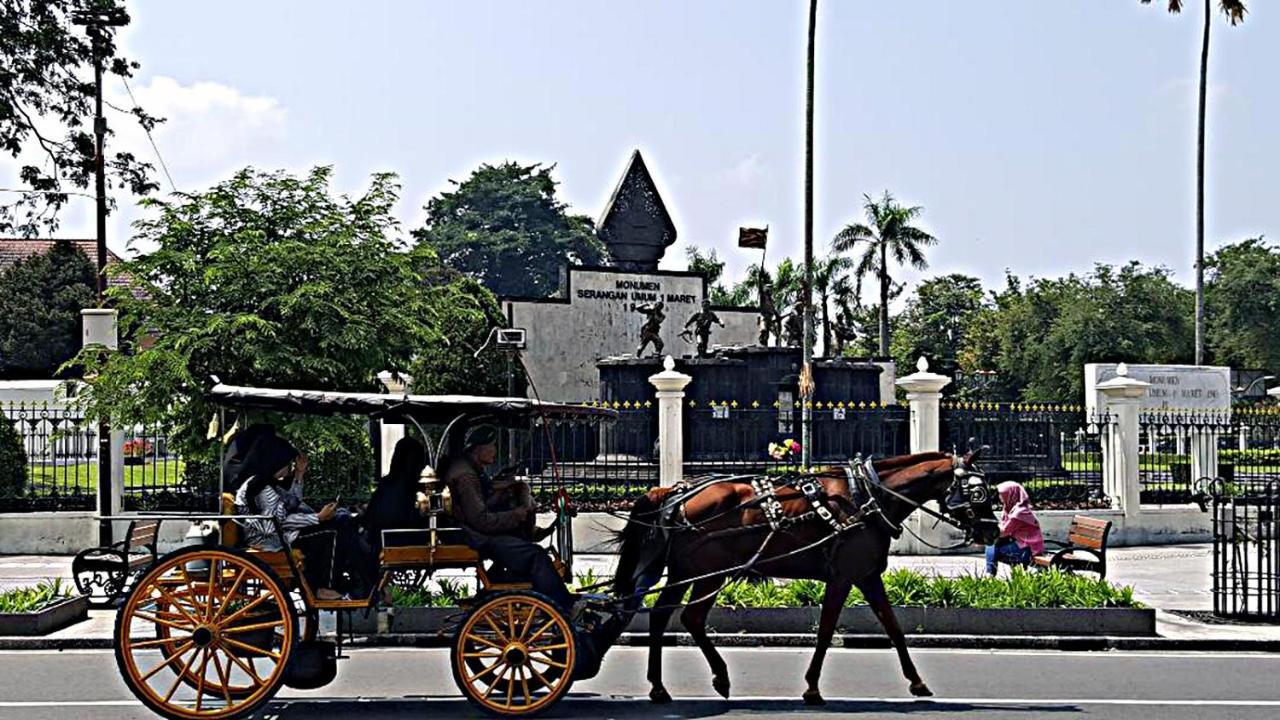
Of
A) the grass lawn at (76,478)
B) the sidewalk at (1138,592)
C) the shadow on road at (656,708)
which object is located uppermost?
the grass lawn at (76,478)

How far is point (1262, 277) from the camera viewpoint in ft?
193

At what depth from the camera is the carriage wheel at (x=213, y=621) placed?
30.0 feet

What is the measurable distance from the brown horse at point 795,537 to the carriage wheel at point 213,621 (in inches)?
98.8

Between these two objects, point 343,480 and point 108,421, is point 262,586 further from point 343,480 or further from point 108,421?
point 343,480

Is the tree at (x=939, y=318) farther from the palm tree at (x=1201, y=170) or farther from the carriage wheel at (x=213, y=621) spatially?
the carriage wheel at (x=213, y=621)

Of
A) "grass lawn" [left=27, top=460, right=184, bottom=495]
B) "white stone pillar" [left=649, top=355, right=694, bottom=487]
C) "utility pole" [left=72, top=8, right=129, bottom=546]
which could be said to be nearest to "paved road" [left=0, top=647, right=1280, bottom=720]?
"utility pole" [left=72, top=8, right=129, bottom=546]

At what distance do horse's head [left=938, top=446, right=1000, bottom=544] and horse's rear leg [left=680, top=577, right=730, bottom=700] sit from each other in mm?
1766

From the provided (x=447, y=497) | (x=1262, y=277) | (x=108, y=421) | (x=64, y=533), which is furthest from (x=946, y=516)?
(x=1262, y=277)

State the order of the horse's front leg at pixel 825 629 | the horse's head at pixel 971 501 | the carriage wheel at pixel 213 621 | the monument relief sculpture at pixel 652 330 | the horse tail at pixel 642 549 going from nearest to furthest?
the carriage wheel at pixel 213 621
the horse's front leg at pixel 825 629
the horse's head at pixel 971 501
the horse tail at pixel 642 549
the monument relief sculpture at pixel 652 330

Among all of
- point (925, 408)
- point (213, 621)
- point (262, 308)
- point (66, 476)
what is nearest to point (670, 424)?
point (925, 408)

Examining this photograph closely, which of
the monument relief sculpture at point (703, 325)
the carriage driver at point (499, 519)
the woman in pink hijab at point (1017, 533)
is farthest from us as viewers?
the monument relief sculpture at point (703, 325)

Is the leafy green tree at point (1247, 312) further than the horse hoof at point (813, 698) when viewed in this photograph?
Yes

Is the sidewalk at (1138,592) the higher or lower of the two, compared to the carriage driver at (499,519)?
lower


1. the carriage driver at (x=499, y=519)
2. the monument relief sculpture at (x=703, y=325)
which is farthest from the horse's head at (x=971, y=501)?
the monument relief sculpture at (x=703, y=325)
